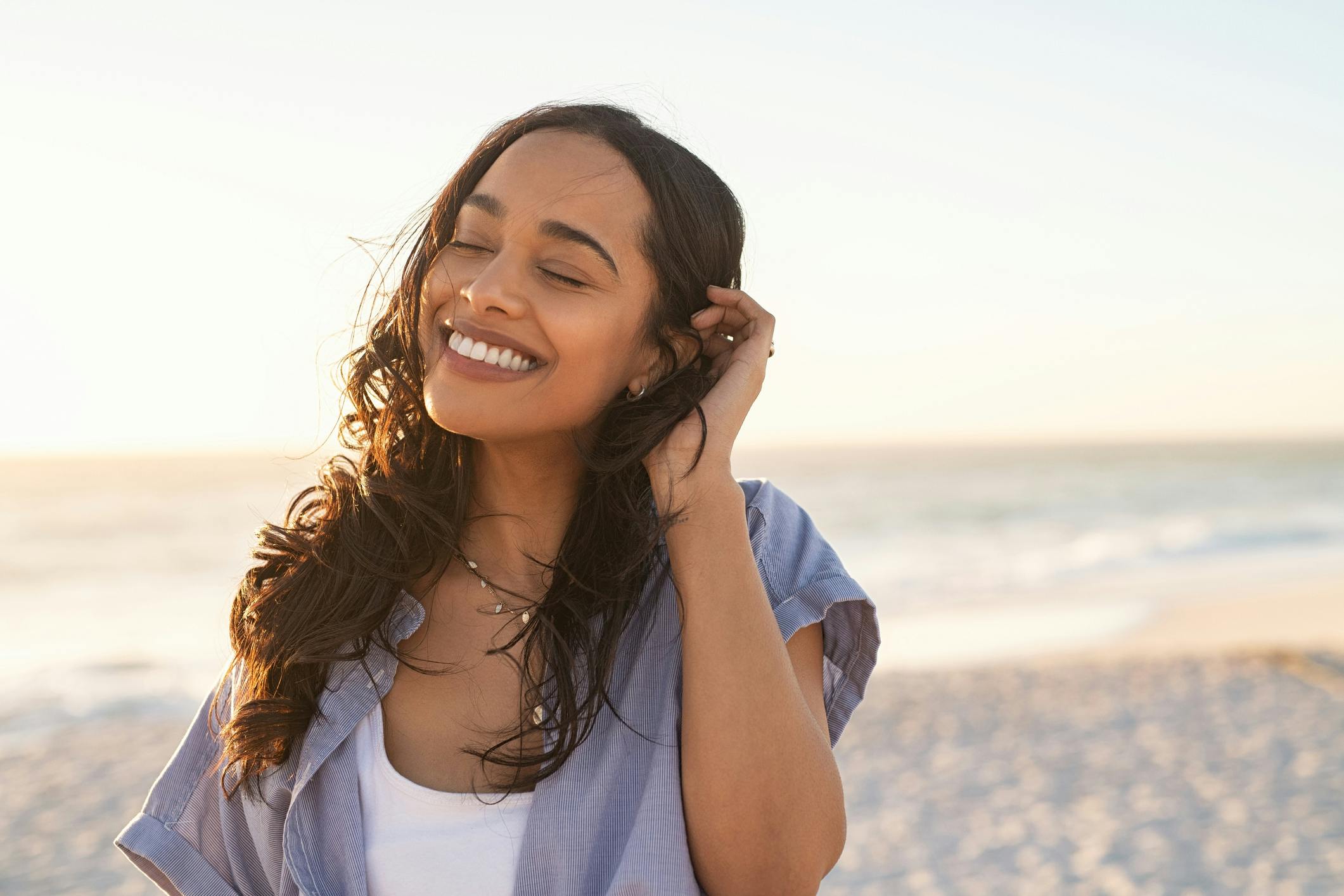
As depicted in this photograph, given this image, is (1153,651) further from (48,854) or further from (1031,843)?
(48,854)

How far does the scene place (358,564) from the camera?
211 cm

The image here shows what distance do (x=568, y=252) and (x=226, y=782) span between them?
1.16 metres

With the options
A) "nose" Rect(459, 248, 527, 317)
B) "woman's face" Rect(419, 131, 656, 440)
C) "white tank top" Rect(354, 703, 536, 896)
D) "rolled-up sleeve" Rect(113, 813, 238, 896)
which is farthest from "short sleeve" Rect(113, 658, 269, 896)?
"nose" Rect(459, 248, 527, 317)

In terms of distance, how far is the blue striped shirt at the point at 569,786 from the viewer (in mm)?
1815

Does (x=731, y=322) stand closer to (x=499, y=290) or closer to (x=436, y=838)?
(x=499, y=290)

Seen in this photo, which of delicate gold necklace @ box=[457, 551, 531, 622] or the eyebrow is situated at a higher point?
the eyebrow

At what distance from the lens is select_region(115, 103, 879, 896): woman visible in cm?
185

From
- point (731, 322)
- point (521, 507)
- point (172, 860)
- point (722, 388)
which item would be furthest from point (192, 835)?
point (731, 322)

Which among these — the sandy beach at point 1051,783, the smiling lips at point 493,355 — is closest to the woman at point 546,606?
the smiling lips at point 493,355

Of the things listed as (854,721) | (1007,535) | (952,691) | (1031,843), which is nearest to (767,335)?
(1031,843)

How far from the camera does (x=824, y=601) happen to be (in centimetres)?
205

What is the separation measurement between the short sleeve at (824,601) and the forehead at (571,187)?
1.96 feet

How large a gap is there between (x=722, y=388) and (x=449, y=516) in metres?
0.61

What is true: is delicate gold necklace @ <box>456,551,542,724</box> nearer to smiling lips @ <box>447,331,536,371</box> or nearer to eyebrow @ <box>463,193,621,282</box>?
smiling lips @ <box>447,331,536,371</box>
